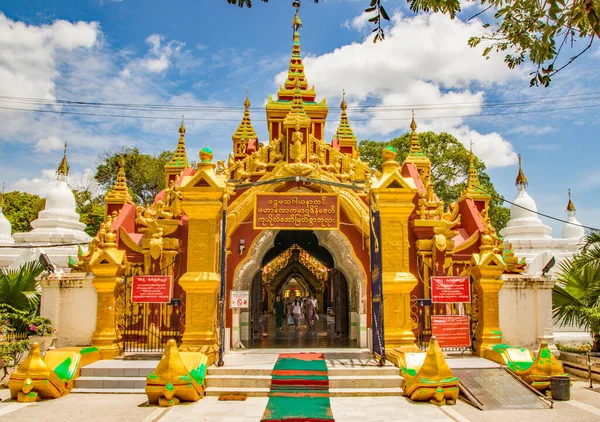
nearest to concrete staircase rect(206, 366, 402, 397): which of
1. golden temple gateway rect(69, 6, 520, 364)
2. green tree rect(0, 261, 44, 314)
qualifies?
golden temple gateway rect(69, 6, 520, 364)

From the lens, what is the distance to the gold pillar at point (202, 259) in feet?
33.4

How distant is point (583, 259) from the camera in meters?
11.8

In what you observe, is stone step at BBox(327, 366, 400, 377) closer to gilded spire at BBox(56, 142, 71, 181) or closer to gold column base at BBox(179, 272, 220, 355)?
gold column base at BBox(179, 272, 220, 355)

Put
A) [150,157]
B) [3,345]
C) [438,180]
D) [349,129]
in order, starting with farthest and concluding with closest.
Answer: [150,157], [438,180], [349,129], [3,345]

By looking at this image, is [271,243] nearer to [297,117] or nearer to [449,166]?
[297,117]

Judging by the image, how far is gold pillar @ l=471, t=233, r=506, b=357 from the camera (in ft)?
36.0

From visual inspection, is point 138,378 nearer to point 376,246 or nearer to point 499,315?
point 376,246

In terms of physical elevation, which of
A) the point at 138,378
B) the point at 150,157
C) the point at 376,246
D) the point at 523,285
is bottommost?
the point at 138,378

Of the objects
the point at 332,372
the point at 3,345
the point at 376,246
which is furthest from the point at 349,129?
the point at 3,345

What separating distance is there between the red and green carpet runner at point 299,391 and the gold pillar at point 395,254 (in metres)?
1.64

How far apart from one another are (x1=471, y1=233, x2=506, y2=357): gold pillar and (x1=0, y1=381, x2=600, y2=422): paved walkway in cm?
231

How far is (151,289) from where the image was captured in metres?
10.7

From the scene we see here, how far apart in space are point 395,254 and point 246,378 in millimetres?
3883

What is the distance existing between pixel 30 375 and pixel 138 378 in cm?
180
